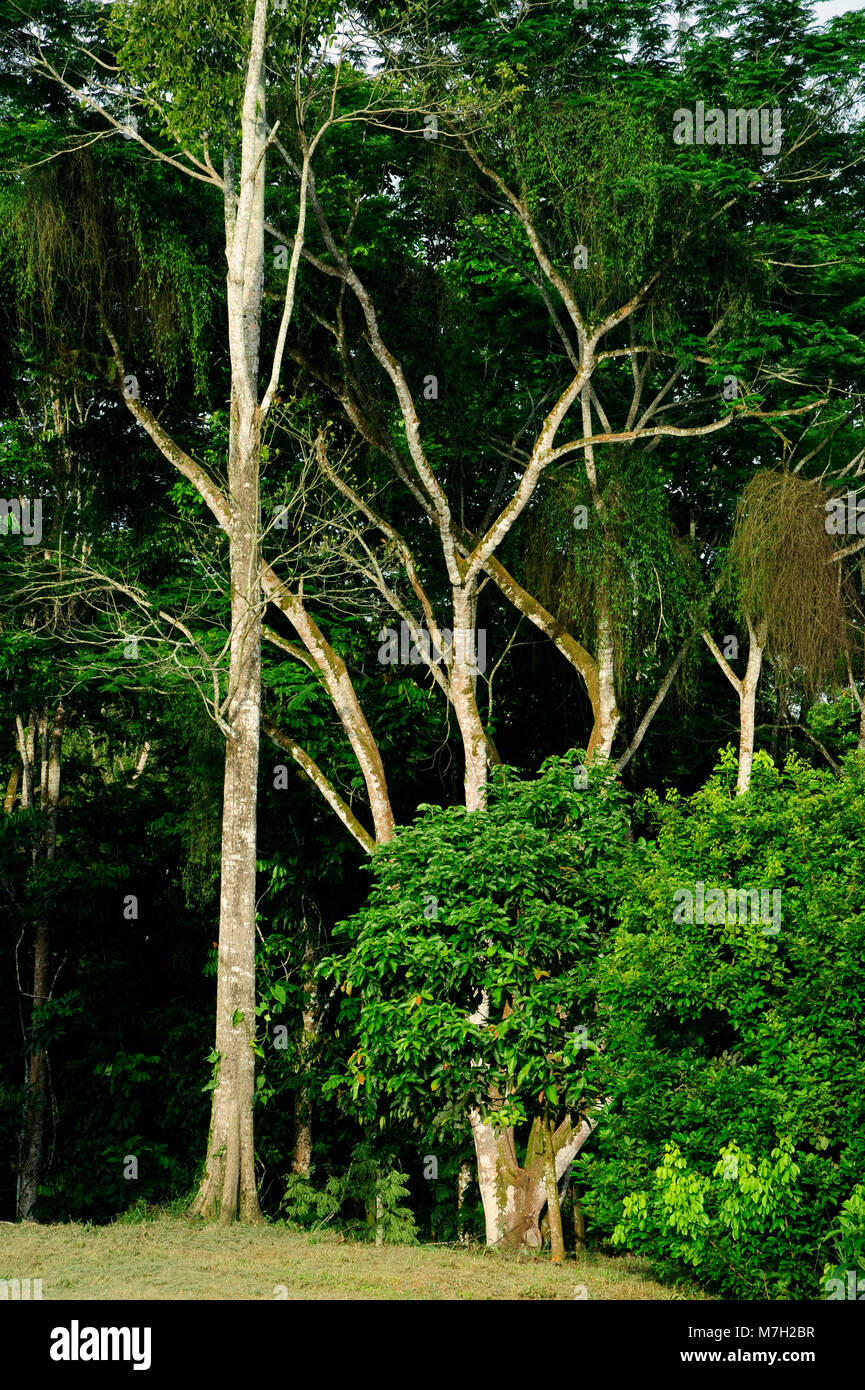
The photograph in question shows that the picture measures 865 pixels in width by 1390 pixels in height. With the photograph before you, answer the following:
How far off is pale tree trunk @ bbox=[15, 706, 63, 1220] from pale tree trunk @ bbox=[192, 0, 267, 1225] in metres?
6.43

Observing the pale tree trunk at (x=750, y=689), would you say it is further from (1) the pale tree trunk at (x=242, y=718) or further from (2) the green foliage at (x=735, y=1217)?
(2) the green foliage at (x=735, y=1217)

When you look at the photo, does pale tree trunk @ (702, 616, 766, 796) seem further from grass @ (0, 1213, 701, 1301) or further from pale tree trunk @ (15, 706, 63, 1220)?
pale tree trunk @ (15, 706, 63, 1220)

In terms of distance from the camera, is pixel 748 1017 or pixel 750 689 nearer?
pixel 748 1017

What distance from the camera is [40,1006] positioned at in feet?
55.6

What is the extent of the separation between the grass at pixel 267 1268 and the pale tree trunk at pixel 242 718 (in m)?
0.67

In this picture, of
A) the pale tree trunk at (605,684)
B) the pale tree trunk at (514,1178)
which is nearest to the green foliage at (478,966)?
the pale tree trunk at (514,1178)

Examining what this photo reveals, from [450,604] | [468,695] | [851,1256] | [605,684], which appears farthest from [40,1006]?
[851,1256]

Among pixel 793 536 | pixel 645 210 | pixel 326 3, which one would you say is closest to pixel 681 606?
pixel 793 536

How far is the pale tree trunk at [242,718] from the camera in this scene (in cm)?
1048

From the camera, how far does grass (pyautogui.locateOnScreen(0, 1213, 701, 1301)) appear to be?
24.8 feet

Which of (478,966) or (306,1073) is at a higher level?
(478,966)

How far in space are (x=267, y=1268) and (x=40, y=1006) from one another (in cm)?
938

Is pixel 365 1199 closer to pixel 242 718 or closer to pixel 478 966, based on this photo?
pixel 242 718
